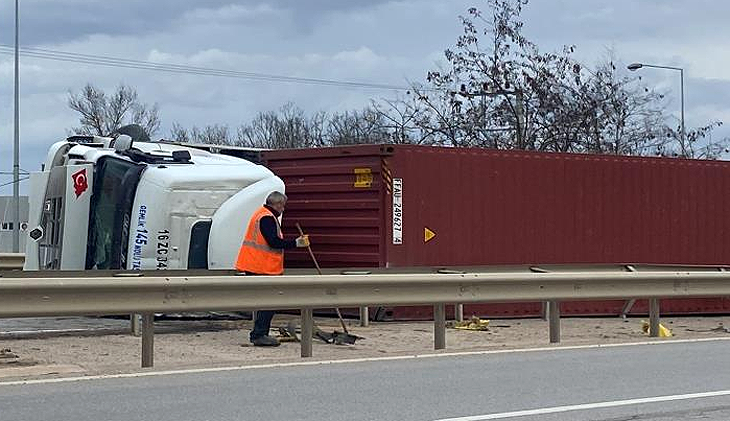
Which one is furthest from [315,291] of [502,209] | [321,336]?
[502,209]

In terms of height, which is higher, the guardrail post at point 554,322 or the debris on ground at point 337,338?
the guardrail post at point 554,322

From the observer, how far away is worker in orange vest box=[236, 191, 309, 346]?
11.4 metres

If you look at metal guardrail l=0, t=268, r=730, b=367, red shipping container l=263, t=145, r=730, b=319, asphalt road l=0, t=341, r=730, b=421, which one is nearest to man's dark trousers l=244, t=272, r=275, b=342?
metal guardrail l=0, t=268, r=730, b=367

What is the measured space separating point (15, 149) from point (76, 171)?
72.8 feet

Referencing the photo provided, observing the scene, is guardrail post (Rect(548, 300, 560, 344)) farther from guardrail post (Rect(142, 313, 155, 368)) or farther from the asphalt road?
guardrail post (Rect(142, 313, 155, 368))

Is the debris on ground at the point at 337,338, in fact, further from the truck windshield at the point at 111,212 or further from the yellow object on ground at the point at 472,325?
the truck windshield at the point at 111,212

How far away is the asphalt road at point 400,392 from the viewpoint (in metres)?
7.46

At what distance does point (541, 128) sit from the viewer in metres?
31.4

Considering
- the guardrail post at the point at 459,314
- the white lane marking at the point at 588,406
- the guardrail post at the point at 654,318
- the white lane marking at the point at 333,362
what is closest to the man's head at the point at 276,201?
the white lane marking at the point at 333,362

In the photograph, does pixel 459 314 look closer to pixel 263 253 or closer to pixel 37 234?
pixel 263 253

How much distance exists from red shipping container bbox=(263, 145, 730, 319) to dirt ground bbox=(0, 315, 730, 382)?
1.02 meters

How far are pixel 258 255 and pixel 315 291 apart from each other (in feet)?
4.50

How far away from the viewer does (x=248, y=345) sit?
11.7 metres

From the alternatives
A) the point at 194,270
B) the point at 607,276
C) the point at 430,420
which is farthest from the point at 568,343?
the point at 430,420
